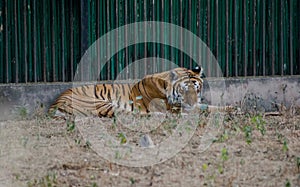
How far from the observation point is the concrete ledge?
847 cm

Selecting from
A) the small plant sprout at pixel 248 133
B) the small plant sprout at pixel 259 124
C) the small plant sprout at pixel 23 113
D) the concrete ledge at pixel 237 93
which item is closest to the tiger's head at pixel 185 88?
the concrete ledge at pixel 237 93

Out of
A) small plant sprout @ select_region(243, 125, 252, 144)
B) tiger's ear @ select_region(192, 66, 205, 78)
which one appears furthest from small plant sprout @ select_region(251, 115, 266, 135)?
tiger's ear @ select_region(192, 66, 205, 78)

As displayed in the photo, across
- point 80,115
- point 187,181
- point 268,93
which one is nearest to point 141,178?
point 187,181

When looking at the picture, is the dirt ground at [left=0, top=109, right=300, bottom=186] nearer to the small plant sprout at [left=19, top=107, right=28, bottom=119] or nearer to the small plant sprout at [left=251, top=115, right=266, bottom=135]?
the small plant sprout at [left=251, top=115, right=266, bottom=135]

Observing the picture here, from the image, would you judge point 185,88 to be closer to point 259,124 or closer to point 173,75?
point 173,75

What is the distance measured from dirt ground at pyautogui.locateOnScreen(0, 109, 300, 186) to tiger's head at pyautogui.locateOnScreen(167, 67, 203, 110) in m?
1.51

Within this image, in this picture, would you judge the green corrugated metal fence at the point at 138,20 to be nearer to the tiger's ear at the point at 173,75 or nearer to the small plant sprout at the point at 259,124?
the tiger's ear at the point at 173,75

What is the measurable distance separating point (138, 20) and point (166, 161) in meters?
3.47

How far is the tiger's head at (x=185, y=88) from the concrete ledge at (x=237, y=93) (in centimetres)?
12

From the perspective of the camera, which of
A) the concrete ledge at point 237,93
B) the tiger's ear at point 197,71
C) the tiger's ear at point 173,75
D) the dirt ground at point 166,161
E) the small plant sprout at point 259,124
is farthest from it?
the tiger's ear at point 173,75

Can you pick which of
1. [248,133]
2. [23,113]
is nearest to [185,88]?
[23,113]

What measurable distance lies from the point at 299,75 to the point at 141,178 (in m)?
4.46

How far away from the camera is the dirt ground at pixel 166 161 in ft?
16.7

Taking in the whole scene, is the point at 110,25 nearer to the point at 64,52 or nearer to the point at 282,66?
the point at 64,52
